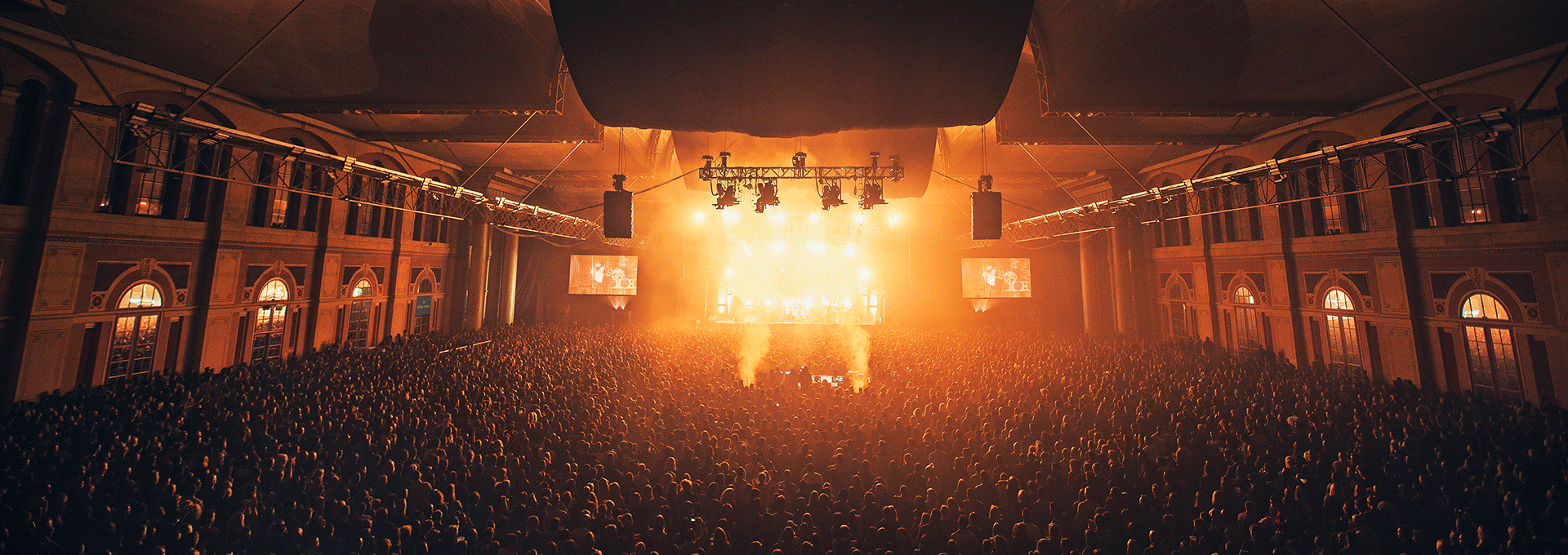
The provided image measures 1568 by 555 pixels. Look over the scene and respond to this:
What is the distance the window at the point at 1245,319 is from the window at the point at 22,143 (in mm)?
30025

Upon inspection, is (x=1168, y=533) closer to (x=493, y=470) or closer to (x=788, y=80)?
(x=788, y=80)

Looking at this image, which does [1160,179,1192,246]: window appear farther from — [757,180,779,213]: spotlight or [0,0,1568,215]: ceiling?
[757,180,779,213]: spotlight

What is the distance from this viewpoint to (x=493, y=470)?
6914 mm

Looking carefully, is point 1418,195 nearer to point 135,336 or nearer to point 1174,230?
point 1174,230

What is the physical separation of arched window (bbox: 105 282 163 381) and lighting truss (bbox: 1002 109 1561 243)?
2306 centimetres

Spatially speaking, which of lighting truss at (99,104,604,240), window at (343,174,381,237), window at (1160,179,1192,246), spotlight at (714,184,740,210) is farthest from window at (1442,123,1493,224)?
window at (343,174,381,237)

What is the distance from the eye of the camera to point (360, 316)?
16.6 metres

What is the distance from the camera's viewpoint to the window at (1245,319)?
594 inches

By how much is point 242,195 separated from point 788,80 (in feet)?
58.2

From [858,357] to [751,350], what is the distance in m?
3.88

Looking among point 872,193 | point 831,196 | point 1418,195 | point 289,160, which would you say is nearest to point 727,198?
point 831,196

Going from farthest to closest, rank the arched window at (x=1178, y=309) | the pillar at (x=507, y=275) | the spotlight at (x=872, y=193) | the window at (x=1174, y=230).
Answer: the pillar at (x=507, y=275) → the arched window at (x=1178, y=309) → the window at (x=1174, y=230) → the spotlight at (x=872, y=193)

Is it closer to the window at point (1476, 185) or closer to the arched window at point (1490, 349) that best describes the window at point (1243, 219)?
the window at point (1476, 185)

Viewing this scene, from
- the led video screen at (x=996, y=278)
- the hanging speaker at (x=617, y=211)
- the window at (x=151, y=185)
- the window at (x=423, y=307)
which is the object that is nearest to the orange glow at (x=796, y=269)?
the led video screen at (x=996, y=278)
